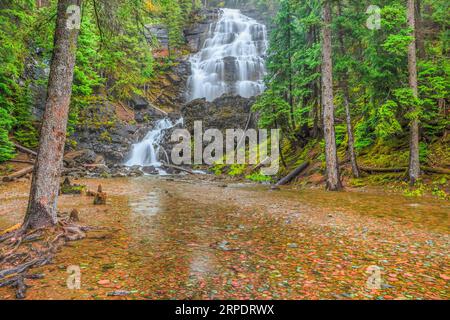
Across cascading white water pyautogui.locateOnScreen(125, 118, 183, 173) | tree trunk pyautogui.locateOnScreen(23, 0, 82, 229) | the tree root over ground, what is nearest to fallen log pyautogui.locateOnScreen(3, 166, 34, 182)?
cascading white water pyautogui.locateOnScreen(125, 118, 183, 173)

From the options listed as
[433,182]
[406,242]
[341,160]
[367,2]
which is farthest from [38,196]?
[367,2]

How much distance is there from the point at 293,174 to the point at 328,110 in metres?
5.22

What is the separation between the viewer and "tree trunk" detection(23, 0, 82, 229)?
16.7 ft

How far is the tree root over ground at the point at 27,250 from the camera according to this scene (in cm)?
353

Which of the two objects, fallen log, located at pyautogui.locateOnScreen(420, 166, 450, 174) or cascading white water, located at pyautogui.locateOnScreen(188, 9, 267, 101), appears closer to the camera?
fallen log, located at pyautogui.locateOnScreen(420, 166, 450, 174)

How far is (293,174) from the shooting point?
17.1 metres

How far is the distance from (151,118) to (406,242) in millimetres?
37278

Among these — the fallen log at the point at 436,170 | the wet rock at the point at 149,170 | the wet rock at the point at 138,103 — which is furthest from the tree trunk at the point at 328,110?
the wet rock at the point at 138,103

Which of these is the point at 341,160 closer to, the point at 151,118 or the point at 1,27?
the point at 1,27

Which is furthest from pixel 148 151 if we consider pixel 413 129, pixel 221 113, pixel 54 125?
pixel 54 125

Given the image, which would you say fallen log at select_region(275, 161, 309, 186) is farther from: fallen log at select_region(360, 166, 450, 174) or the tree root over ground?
the tree root over ground

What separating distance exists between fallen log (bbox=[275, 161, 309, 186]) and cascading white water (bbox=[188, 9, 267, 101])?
88.8 feet

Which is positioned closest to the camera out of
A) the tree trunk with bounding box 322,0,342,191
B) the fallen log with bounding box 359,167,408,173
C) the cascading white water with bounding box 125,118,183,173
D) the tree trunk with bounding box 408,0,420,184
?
the tree trunk with bounding box 408,0,420,184

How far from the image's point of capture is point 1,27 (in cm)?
939
